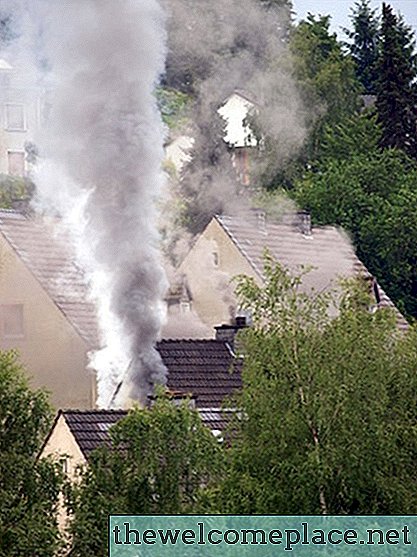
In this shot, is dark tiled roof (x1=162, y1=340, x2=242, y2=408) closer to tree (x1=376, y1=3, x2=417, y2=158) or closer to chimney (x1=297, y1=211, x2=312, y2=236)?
chimney (x1=297, y1=211, x2=312, y2=236)

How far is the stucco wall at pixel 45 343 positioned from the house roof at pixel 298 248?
6929 millimetres

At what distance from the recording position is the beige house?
74.3 m

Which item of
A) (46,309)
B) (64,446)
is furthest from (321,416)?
(46,309)

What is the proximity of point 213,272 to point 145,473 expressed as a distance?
28872 millimetres

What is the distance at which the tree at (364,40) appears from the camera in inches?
4586

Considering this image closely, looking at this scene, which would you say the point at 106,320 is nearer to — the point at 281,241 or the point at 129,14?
the point at 129,14

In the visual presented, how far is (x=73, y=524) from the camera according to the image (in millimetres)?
53781

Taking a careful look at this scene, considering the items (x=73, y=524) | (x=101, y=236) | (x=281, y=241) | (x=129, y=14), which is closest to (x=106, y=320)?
(x=101, y=236)

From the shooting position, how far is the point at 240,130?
10000 centimetres

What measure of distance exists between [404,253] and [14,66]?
21.4 metres

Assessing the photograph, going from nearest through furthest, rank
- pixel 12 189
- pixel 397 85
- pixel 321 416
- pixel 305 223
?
pixel 321 416
pixel 12 189
pixel 305 223
pixel 397 85

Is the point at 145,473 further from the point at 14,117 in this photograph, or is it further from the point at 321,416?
the point at 14,117

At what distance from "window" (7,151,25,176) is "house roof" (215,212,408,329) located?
586 cm

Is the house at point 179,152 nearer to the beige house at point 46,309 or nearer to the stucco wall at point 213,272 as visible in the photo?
the stucco wall at point 213,272
